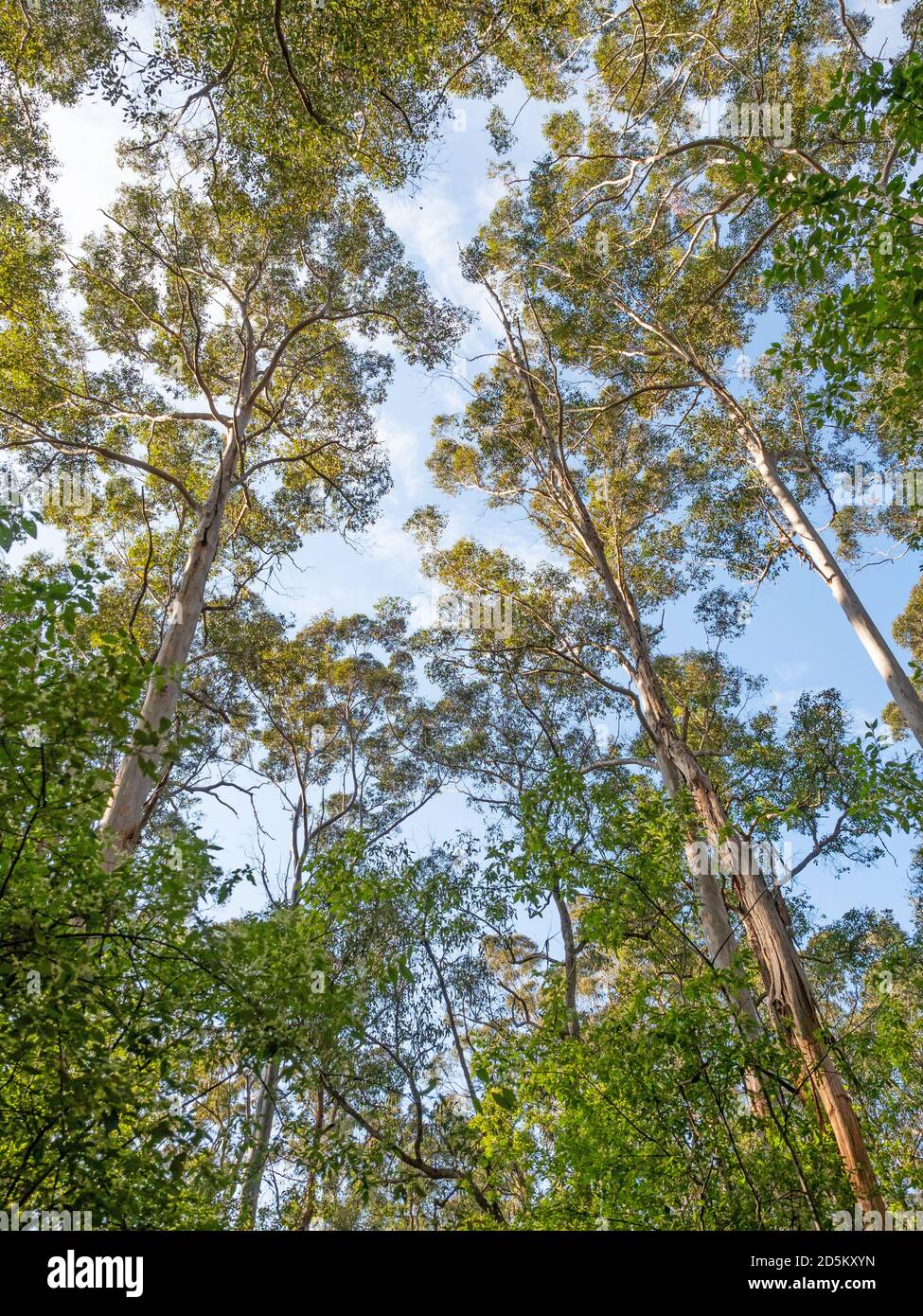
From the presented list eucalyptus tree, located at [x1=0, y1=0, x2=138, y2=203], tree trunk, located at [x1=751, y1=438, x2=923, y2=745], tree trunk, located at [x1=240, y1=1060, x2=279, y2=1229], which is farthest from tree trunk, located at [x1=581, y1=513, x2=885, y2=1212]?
eucalyptus tree, located at [x1=0, y1=0, x2=138, y2=203]

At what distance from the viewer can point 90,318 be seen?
10.6 meters

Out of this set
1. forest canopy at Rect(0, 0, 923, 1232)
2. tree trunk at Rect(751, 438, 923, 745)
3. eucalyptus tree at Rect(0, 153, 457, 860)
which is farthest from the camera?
eucalyptus tree at Rect(0, 153, 457, 860)

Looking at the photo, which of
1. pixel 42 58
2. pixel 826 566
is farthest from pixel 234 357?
pixel 826 566

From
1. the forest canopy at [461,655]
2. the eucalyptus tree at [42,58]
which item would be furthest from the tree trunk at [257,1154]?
the eucalyptus tree at [42,58]

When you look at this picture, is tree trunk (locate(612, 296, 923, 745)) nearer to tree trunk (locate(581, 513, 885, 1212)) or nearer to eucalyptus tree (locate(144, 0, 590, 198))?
tree trunk (locate(581, 513, 885, 1212))

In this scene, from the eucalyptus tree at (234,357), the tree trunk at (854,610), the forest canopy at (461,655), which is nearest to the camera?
the forest canopy at (461,655)

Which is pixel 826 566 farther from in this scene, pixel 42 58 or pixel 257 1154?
pixel 42 58

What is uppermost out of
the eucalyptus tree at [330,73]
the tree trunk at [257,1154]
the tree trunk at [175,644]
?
the eucalyptus tree at [330,73]

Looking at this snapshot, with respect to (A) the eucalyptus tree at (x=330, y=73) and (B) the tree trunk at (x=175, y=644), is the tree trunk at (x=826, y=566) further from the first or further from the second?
(B) the tree trunk at (x=175, y=644)

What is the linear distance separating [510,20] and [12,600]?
950 centimetres
